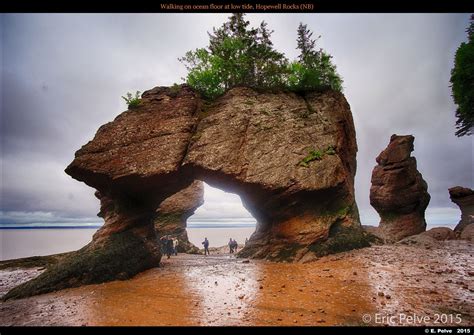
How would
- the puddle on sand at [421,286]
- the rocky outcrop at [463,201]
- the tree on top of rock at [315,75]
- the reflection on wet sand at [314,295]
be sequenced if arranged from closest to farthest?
the puddle on sand at [421,286] < the reflection on wet sand at [314,295] < the tree on top of rock at [315,75] < the rocky outcrop at [463,201]

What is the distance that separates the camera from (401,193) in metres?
32.4

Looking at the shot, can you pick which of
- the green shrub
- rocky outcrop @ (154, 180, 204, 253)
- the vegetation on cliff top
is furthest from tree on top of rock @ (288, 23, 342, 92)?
rocky outcrop @ (154, 180, 204, 253)

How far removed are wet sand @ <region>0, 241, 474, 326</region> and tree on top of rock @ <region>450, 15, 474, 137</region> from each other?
17188 millimetres

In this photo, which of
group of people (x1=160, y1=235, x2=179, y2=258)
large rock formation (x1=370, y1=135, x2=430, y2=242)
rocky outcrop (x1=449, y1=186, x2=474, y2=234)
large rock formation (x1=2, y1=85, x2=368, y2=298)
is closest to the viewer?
large rock formation (x1=2, y1=85, x2=368, y2=298)

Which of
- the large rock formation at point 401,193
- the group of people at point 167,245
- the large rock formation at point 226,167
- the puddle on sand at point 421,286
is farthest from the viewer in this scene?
the large rock formation at point 401,193

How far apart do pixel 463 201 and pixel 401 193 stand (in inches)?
320

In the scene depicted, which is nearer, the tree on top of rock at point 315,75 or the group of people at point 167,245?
the tree on top of rock at point 315,75

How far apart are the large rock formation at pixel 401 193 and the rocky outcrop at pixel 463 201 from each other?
3456mm

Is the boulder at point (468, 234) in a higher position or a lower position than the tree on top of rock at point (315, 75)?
lower

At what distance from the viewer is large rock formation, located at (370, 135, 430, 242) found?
32219 millimetres

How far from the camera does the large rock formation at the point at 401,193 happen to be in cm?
3222
